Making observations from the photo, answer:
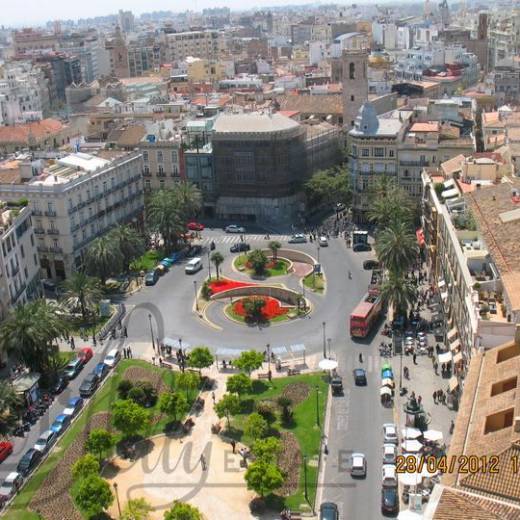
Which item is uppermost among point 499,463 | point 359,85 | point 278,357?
point 359,85

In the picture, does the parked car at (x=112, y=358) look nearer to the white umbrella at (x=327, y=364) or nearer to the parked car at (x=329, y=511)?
the white umbrella at (x=327, y=364)

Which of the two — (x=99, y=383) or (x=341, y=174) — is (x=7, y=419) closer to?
(x=99, y=383)

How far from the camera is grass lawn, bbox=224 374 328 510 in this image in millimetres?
55281

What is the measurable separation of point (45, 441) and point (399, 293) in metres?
38.3

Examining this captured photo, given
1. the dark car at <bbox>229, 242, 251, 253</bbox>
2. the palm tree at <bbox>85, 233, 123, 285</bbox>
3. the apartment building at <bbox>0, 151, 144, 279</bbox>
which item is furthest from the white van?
the apartment building at <bbox>0, 151, 144, 279</bbox>

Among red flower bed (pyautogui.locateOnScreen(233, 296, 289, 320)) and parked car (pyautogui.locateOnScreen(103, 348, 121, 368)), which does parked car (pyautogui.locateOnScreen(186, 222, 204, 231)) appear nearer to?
red flower bed (pyautogui.locateOnScreen(233, 296, 289, 320))

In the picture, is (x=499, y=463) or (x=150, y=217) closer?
(x=499, y=463)

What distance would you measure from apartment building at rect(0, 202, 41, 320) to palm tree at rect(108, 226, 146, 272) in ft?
36.8

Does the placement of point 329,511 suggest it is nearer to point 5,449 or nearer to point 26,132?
point 5,449

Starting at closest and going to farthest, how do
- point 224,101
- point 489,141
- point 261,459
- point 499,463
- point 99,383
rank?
point 499,463 → point 261,459 → point 99,383 → point 489,141 → point 224,101

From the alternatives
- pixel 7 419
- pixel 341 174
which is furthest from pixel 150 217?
pixel 7 419

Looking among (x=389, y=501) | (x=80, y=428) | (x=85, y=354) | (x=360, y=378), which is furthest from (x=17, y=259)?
(x=389, y=501)

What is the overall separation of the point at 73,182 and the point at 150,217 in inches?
553

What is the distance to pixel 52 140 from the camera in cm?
15712
